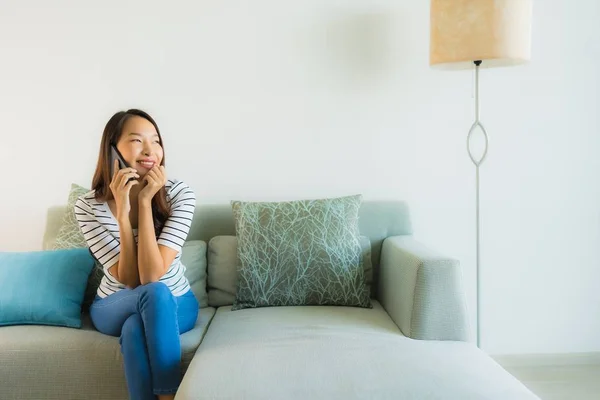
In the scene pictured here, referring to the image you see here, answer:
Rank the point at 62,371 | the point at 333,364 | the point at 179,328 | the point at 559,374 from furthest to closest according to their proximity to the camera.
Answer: the point at 559,374, the point at 179,328, the point at 62,371, the point at 333,364

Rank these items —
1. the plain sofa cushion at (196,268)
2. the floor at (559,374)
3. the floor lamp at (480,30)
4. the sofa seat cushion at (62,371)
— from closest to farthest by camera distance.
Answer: the sofa seat cushion at (62,371) → the floor lamp at (480,30) → the plain sofa cushion at (196,268) → the floor at (559,374)

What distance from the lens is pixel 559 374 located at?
2.99 metres

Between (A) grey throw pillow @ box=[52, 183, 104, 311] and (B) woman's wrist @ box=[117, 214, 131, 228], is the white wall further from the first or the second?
(B) woman's wrist @ box=[117, 214, 131, 228]

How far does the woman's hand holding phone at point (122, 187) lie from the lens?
2193mm

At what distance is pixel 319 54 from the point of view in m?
3.00

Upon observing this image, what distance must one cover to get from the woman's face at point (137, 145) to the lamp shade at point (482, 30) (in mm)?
1201

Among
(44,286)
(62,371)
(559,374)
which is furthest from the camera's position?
(559,374)

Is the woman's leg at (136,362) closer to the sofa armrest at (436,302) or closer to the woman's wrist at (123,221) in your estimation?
the woman's wrist at (123,221)

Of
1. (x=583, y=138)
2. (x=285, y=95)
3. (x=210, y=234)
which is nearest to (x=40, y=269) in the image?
(x=210, y=234)

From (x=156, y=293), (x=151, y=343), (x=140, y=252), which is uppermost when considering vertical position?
→ (x=140, y=252)

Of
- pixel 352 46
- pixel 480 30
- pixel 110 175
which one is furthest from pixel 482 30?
pixel 110 175

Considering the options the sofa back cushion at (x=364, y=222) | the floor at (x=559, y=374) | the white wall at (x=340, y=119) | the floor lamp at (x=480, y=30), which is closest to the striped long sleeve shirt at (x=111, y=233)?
the sofa back cushion at (x=364, y=222)

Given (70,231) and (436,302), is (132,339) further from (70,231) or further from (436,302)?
(436,302)

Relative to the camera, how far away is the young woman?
2.01 m
